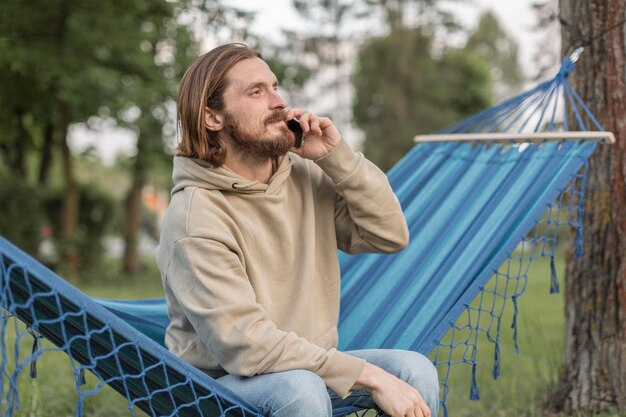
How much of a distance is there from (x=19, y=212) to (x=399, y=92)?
880 centimetres

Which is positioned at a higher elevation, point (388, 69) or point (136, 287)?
point (388, 69)

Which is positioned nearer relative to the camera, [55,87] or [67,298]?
[67,298]

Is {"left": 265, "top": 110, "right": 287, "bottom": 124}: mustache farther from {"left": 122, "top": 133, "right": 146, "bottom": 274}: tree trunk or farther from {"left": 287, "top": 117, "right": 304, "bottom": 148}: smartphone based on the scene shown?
→ {"left": 122, "top": 133, "right": 146, "bottom": 274}: tree trunk

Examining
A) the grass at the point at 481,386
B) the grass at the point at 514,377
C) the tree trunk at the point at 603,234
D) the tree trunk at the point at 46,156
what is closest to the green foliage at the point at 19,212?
the tree trunk at the point at 46,156

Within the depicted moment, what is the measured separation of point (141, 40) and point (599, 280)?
8212 millimetres

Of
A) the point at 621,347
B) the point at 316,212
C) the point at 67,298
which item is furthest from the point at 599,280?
the point at 67,298

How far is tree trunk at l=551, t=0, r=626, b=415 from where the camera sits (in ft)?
9.59

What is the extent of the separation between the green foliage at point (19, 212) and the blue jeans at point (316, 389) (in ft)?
29.5

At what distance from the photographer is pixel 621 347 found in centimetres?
294

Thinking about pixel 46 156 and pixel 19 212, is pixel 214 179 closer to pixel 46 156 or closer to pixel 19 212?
pixel 19 212

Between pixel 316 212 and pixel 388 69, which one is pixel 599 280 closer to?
pixel 316 212

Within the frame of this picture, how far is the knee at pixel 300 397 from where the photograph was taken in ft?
5.89

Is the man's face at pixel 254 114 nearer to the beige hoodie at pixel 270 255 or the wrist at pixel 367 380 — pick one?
the beige hoodie at pixel 270 255

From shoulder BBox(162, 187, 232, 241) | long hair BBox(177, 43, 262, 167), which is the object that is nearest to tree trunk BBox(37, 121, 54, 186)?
long hair BBox(177, 43, 262, 167)
